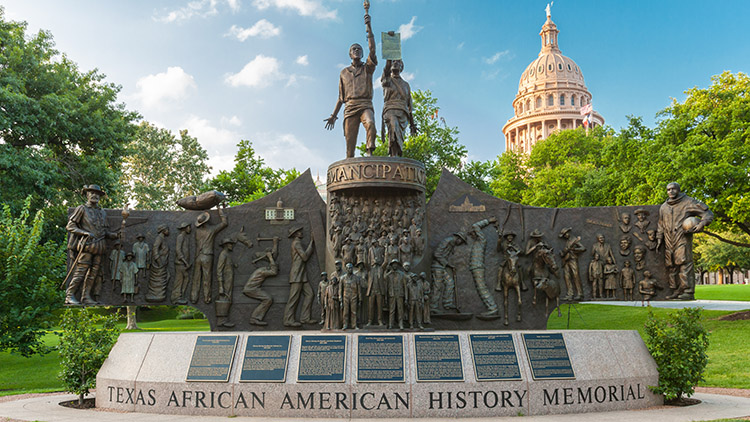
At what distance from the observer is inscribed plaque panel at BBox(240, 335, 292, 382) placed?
9.57 m

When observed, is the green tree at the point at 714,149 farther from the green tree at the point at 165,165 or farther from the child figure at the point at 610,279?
the green tree at the point at 165,165

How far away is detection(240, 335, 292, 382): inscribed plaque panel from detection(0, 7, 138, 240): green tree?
50.5ft

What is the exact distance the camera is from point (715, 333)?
22031 mm

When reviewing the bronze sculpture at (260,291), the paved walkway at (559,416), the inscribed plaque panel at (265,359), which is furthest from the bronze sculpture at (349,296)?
the paved walkway at (559,416)

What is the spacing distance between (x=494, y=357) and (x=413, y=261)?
3837mm

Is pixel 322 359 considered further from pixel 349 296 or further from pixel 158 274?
pixel 158 274

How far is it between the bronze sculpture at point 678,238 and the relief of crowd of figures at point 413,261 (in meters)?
0.09

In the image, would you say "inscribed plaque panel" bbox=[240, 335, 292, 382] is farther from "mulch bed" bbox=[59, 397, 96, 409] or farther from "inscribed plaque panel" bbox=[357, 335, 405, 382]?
"mulch bed" bbox=[59, 397, 96, 409]

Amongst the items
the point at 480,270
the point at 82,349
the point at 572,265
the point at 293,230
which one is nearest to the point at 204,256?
the point at 293,230

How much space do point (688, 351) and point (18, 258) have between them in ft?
55.9

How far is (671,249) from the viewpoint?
13.7 metres

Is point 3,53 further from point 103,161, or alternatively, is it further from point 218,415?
point 218,415

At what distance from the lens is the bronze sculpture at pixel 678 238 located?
1337 cm

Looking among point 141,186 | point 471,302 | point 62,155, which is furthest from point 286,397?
point 141,186
